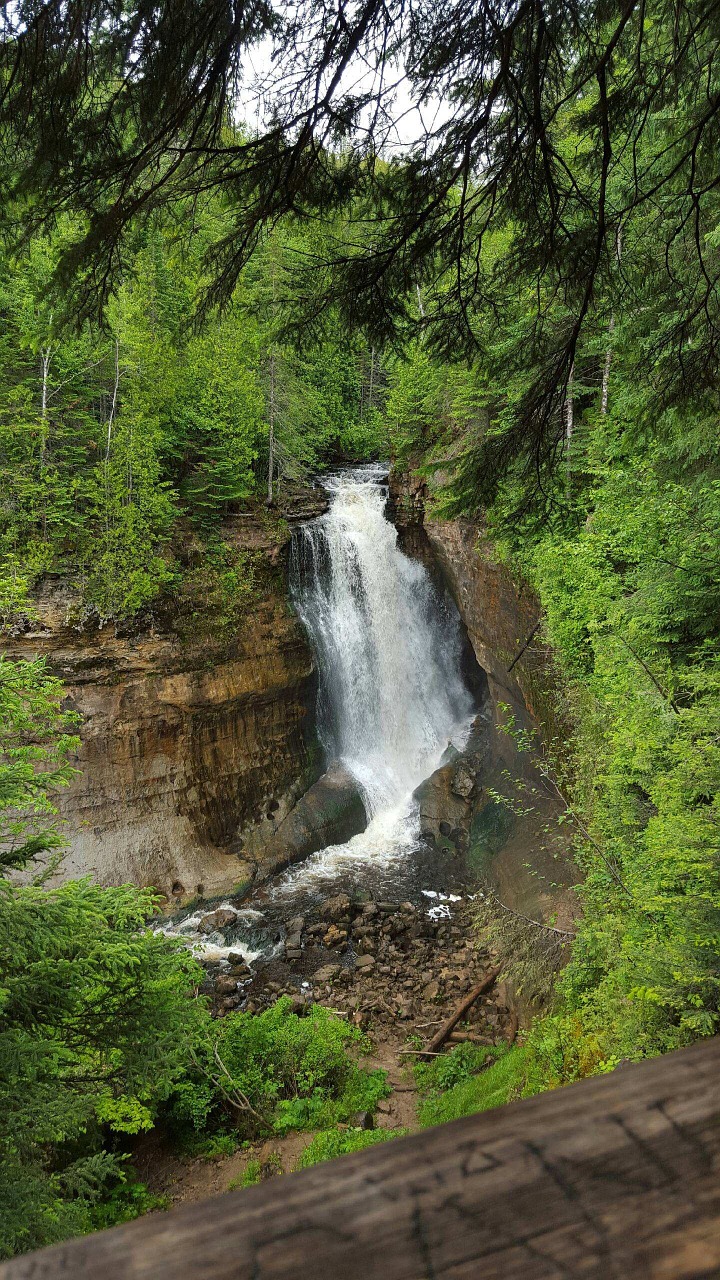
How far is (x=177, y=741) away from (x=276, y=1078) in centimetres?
772

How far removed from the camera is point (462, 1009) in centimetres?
1038

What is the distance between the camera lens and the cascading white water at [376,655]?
1773cm

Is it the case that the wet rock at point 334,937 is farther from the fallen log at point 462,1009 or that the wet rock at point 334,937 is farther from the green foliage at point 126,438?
the green foliage at point 126,438

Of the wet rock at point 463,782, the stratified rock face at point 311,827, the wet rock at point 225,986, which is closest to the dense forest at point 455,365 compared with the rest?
the wet rock at point 225,986

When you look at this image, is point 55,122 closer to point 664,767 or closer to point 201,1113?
point 664,767

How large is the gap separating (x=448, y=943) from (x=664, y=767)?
26.1ft

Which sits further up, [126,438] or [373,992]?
[126,438]

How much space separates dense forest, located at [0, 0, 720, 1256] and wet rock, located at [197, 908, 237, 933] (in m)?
3.47

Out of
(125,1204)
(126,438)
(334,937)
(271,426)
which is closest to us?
(125,1204)

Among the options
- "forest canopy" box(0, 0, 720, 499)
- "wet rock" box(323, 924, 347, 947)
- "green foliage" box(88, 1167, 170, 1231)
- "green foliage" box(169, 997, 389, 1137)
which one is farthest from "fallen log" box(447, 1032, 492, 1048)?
"forest canopy" box(0, 0, 720, 499)

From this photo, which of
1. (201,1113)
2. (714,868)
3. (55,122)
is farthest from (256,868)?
(55,122)

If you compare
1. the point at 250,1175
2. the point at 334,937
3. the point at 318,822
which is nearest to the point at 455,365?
the point at 250,1175

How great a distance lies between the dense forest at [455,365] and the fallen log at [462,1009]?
923mm

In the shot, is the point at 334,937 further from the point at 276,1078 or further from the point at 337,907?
the point at 276,1078
